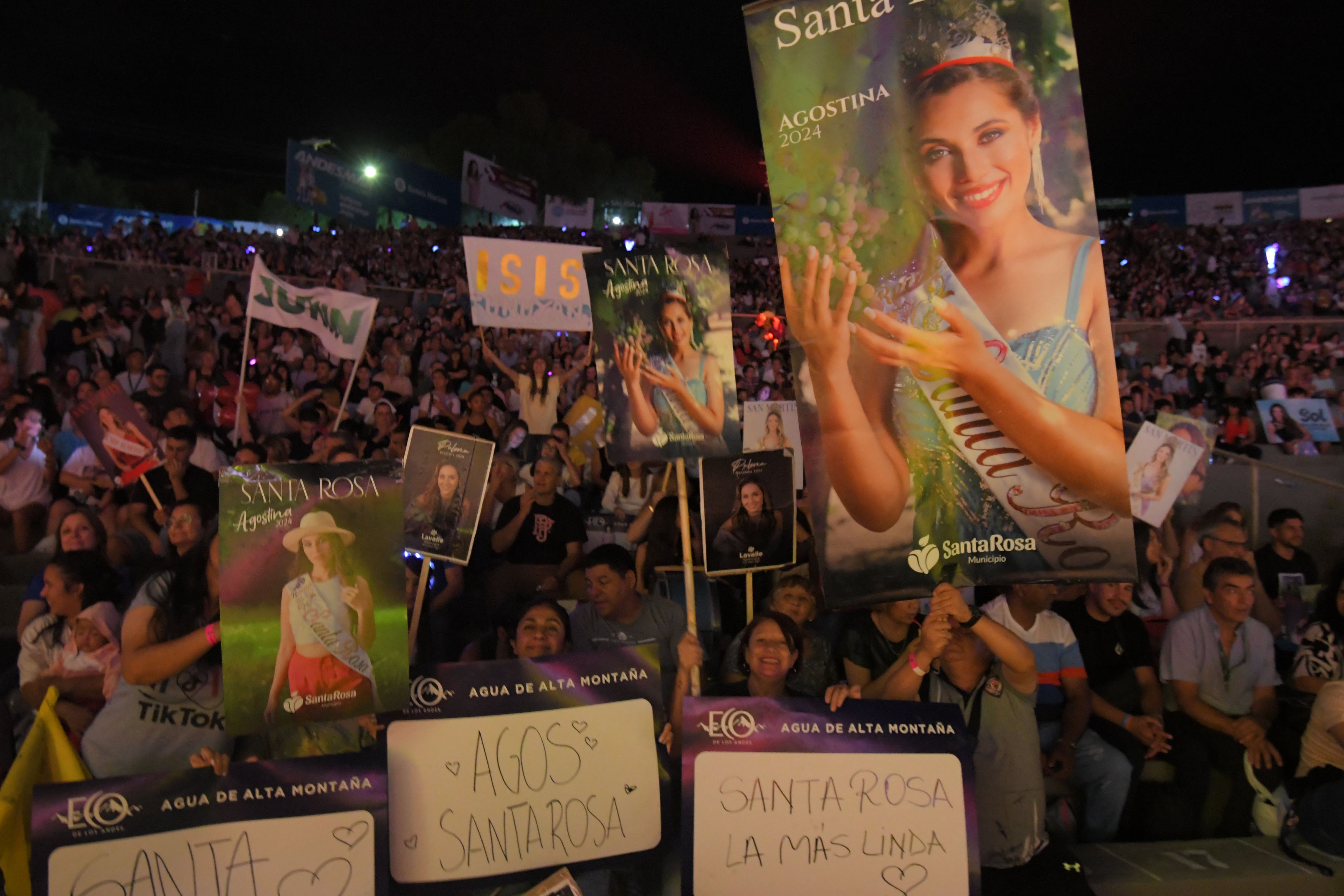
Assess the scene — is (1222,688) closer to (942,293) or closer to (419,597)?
(942,293)

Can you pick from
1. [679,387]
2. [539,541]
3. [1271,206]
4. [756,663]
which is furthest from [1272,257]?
[756,663]

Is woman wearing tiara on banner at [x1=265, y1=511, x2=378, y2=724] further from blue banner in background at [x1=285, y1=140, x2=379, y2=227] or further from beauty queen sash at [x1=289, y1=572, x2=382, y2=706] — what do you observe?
blue banner in background at [x1=285, y1=140, x2=379, y2=227]

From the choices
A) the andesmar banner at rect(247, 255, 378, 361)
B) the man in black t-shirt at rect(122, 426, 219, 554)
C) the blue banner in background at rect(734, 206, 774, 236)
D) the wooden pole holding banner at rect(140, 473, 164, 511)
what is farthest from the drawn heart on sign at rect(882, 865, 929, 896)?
the blue banner in background at rect(734, 206, 774, 236)

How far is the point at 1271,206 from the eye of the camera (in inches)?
1308

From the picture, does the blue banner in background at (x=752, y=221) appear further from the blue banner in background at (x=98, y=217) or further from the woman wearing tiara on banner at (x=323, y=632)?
the woman wearing tiara on banner at (x=323, y=632)

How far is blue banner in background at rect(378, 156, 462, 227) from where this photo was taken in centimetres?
3519

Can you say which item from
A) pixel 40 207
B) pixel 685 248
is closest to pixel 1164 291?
pixel 685 248

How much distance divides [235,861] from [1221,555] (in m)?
4.81

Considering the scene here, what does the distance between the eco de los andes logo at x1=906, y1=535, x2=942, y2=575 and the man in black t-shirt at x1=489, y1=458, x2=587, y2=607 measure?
344 centimetres

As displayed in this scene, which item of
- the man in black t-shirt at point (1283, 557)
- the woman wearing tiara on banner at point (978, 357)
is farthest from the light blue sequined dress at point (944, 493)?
the man in black t-shirt at point (1283, 557)

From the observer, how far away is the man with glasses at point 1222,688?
159 inches

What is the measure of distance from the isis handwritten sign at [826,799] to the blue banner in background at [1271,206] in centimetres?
3650

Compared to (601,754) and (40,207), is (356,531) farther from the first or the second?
(40,207)

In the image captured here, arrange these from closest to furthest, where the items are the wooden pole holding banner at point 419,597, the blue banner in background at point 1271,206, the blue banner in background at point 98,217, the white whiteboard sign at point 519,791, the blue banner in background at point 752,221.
Answer: the white whiteboard sign at point 519,791, the wooden pole holding banner at point 419,597, the blue banner in background at point 1271,206, the blue banner in background at point 752,221, the blue banner in background at point 98,217
